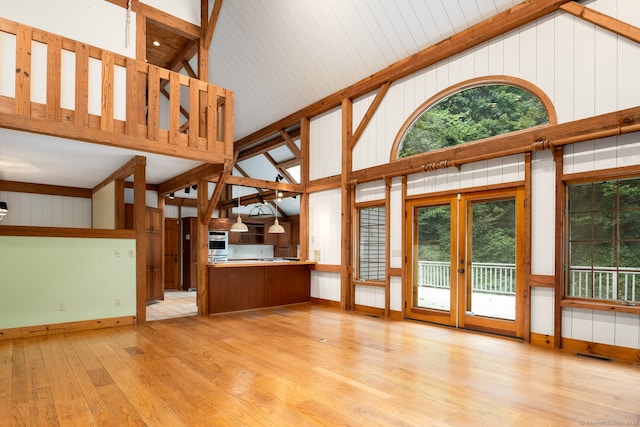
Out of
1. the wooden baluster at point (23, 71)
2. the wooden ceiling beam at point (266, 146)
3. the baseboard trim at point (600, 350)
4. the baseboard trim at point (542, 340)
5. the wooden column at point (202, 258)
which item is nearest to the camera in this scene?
the baseboard trim at point (600, 350)

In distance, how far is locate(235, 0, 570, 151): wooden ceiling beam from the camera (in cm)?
474

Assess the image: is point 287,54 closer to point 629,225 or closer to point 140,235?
point 140,235

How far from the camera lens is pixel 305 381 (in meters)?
3.43

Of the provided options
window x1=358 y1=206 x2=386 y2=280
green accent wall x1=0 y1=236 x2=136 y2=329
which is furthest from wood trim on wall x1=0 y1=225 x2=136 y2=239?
window x1=358 y1=206 x2=386 y2=280

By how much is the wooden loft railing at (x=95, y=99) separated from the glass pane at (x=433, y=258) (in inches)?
131

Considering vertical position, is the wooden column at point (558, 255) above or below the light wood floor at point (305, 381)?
above

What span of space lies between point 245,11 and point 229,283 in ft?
16.5

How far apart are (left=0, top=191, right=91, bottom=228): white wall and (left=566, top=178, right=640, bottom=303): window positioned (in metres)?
9.06

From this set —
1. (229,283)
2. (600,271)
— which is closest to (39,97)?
(229,283)

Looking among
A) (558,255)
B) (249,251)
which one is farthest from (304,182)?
(249,251)

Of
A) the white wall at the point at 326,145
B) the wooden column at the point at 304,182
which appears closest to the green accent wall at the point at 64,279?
the wooden column at the point at 304,182

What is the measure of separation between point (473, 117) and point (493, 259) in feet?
6.75

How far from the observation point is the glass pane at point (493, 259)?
5.09m

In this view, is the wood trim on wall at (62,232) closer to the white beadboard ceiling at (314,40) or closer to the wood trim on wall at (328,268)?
the wood trim on wall at (328,268)
